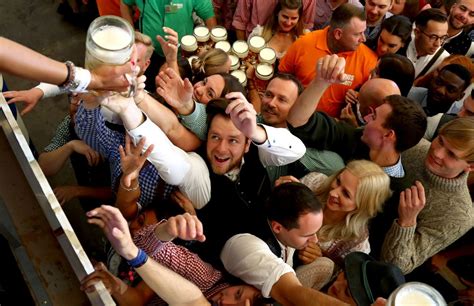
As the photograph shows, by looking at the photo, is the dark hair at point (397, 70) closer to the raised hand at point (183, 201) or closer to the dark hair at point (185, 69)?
the dark hair at point (185, 69)

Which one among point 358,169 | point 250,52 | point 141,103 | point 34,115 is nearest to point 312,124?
point 358,169

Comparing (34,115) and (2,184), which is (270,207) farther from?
(34,115)

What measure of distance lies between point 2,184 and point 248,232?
98cm

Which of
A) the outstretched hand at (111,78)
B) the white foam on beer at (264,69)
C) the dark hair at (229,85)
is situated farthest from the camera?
the white foam on beer at (264,69)

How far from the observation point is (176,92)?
2162mm

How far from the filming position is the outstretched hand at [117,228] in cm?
145

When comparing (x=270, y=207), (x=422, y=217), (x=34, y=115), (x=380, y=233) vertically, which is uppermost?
(x=270, y=207)

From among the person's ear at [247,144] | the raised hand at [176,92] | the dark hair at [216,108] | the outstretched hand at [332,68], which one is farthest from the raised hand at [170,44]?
the outstretched hand at [332,68]

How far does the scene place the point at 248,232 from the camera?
205 centimetres

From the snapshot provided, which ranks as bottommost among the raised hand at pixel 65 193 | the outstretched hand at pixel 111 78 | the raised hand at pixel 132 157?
the raised hand at pixel 65 193

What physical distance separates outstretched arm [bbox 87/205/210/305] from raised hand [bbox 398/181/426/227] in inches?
41.5

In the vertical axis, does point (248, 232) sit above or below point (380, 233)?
above

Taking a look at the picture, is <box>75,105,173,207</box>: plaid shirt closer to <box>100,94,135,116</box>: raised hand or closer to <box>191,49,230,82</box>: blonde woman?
<box>100,94,135,116</box>: raised hand

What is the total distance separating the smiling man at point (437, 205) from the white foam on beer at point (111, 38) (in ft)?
4.55
